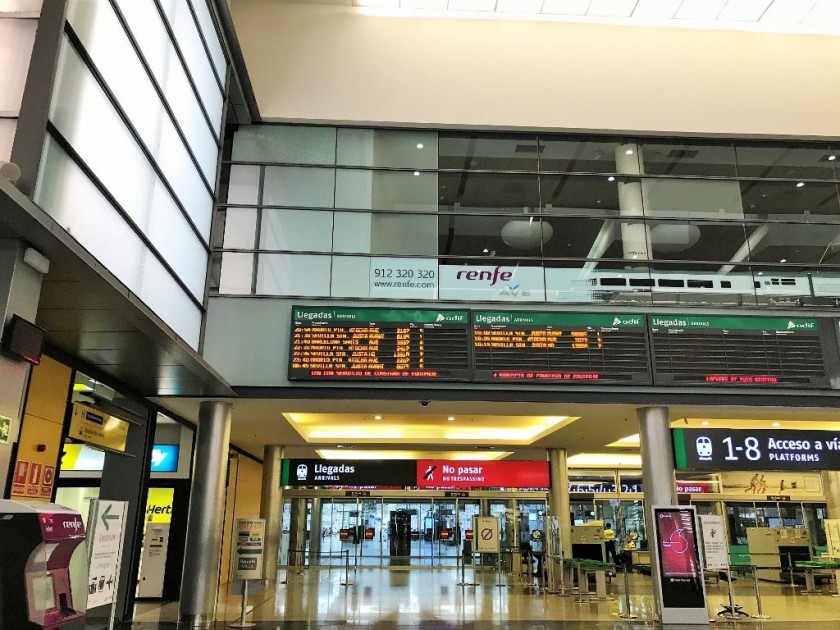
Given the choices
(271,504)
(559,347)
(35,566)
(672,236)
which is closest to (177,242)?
(35,566)

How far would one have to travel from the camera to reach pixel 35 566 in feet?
13.2

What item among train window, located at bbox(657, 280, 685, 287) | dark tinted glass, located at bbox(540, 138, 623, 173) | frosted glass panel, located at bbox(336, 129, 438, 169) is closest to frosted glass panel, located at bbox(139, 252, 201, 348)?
frosted glass panel, located at bbox(336, 129, 438, 169)

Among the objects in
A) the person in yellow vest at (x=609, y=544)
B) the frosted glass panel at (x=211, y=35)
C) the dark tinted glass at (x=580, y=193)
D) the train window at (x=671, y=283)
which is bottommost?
the person in yellow vest at (x=609, y=544)

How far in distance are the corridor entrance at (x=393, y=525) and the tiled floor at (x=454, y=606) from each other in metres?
4.75

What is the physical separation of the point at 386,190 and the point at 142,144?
527 centimetres

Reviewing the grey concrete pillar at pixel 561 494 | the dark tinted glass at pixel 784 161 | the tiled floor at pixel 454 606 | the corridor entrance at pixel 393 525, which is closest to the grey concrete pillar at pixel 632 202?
the dark tinted glass at pixel 784 161

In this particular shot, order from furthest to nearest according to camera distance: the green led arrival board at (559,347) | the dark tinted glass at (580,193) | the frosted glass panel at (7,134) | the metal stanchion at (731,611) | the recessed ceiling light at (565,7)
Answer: the recessed ceiling light at (565,7)
the dark tinted glass at (580,193)
the green led arrival board at (559,347)
the metal stanchion at (731,611)
the frosted glass panel at (7,134)

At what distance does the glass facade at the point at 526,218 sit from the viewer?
1091 cm

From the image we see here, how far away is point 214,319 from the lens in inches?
412

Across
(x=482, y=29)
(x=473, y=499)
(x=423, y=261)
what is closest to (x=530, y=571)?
(x=473, y=499)

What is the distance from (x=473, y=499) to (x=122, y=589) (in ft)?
42.5

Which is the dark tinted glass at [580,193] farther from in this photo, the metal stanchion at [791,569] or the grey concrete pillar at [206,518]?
the metal stanchion at [791,569]

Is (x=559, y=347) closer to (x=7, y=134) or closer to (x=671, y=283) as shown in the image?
(x=671, y=283)

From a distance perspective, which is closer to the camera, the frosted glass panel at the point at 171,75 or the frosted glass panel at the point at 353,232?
the frosted glass panel at the point at 171,75
